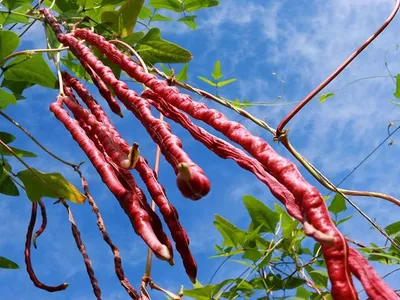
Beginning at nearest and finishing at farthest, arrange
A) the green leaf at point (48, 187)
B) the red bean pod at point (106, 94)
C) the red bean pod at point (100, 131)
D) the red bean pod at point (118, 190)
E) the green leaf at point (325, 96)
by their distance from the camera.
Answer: the red bean pod at point (118, 190), the red bean pod at point (100, 131), the red bean pod at point (106, 94), the green leaf at point (48, 187), the green leaf at point (325, 96)

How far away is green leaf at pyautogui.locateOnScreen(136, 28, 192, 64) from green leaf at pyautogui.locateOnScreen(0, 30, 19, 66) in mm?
285

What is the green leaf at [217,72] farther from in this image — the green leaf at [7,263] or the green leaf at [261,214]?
the green leaf at [7,263]

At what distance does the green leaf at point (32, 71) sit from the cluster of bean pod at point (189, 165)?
1.22ft

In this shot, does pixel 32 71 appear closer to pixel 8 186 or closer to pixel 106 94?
pixel 8 186

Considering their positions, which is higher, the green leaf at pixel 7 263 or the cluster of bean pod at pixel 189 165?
the green leaf at pixel 7 263

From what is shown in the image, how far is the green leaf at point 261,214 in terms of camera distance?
1.43 meters

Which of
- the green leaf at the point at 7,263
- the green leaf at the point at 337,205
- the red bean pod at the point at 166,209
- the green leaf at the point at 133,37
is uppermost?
the green leaf at the point at 133,37

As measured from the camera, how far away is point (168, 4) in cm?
175

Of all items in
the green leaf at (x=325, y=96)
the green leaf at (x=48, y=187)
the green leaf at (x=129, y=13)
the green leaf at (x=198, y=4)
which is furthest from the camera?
the green leaf at (x=325, y=96)

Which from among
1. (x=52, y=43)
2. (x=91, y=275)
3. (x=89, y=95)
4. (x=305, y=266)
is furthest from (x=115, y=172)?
(x=305, y=266)

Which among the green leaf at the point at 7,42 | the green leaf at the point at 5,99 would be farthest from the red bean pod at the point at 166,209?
the green leaf at the point at 5,99

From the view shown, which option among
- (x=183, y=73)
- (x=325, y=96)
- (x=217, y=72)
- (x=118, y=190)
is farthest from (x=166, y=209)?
(x=325, y=96)

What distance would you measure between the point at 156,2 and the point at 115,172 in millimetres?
1117

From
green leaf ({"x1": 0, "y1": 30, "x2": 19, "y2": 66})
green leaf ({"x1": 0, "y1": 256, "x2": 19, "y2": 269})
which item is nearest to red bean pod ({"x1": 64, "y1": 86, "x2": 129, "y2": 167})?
green leaf ({"x1": 0, "y1": 30, "x2": 19, "y2": 66})
